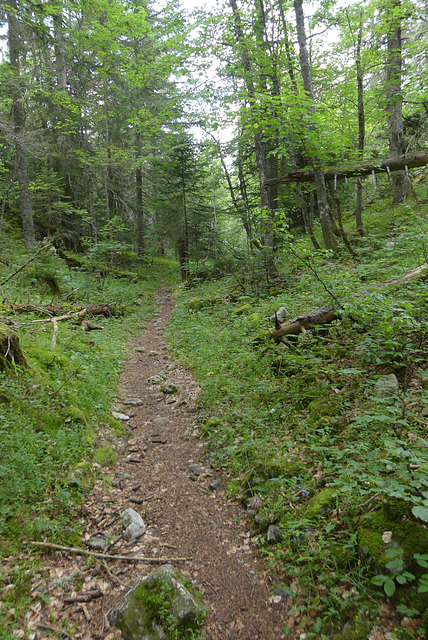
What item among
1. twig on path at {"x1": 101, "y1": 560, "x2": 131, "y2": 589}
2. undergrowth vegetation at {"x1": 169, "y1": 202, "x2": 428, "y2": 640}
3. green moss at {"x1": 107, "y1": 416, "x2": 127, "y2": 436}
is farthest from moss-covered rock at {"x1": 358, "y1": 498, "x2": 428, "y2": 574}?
green moss at {"x1": 107, "y1": 416, "x2": 127, "y2": 436}

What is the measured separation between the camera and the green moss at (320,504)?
3061 mm

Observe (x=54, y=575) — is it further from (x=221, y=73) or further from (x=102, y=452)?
A: (x=221, y=73)

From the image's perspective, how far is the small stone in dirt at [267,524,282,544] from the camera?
10.3ft

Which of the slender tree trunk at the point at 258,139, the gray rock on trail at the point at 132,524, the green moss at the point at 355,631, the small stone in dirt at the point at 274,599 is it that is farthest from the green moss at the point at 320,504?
the slender tree trunk at the point at 258,139

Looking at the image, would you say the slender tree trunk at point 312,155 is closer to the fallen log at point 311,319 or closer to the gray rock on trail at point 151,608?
the fallen log at point 311,319

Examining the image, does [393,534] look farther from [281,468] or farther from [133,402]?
[133,402]

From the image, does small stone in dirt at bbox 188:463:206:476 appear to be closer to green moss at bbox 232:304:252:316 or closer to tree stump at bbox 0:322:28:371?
tree stump at bbox 0:322:28:371

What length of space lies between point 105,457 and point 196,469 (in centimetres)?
144

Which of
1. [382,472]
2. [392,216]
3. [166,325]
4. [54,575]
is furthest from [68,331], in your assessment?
[392,216]

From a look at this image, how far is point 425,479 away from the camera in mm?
2377

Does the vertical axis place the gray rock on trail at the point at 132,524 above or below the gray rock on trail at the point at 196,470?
above

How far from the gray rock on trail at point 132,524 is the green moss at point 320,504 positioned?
1934 mm

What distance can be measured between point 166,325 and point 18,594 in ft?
34.3

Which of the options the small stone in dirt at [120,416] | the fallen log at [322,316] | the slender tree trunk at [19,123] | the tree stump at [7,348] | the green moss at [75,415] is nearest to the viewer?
the tree stump at [7,348]
